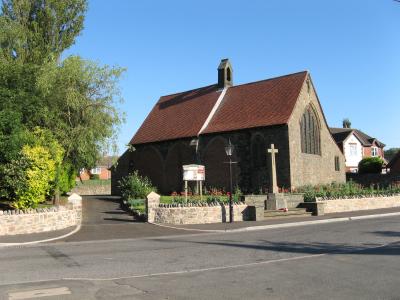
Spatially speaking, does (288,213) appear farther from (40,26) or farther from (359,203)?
(40,26)

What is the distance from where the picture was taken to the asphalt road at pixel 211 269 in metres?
7.99

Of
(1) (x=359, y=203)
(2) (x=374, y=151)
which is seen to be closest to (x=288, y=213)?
(1) (x=359, y=203)

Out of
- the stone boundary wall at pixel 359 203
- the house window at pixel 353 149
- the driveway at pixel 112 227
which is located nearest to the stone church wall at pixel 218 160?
the stone boundary wall at pixel 359 203

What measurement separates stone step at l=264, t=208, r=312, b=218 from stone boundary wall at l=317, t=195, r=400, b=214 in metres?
1.15

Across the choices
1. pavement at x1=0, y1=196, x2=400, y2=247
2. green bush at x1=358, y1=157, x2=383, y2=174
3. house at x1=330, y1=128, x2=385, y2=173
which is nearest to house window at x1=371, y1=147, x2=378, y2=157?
house at x1=330, y1=128, x2=385, y2=173

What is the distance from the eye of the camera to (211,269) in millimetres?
10273

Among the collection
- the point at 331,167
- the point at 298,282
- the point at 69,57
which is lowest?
the point at 298,282

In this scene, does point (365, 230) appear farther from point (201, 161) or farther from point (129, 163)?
point (129, 163)

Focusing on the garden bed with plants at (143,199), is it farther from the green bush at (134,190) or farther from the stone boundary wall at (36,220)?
the stone boundary wall at (36,220)

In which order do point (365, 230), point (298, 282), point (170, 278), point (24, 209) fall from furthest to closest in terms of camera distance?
point (24, 209), point (365, 230), point (170, 278), point (298, 282)

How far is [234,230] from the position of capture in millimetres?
20344

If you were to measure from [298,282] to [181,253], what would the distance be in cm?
487

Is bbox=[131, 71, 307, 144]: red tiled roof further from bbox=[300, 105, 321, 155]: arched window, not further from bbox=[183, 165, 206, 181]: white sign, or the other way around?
bbox=[183, 165, 206, 181]: white sign

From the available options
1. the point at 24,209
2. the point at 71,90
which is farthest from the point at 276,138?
the point at 24,209
